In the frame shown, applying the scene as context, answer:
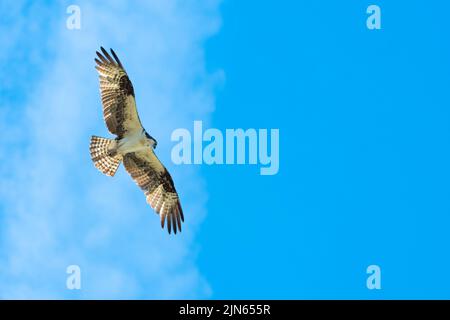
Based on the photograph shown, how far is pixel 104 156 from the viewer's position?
17875 mm

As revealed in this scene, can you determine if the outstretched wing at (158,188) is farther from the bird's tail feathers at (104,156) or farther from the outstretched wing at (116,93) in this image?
the outstretched wing at (116,93)

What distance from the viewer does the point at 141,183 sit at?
18.5 meters

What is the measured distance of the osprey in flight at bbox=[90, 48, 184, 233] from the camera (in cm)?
1739

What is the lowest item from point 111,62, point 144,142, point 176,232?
point 176,232

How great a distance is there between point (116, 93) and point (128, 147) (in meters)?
0.99

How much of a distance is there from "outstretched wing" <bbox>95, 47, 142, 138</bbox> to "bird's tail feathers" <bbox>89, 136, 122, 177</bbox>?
435 mm

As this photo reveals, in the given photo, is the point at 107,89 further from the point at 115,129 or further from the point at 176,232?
the point at 176,232

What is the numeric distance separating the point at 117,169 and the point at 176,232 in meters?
1.66

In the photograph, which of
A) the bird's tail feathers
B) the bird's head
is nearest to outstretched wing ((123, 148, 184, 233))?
the bird's tail feathers

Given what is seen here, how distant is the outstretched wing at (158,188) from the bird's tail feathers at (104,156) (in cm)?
38

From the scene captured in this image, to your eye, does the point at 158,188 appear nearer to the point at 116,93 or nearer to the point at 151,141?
the point at 151,141

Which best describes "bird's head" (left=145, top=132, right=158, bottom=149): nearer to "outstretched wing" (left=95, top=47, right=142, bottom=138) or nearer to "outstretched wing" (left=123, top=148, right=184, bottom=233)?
"outstretched wing" (left=95, top=47, right=142, bottom=138)
